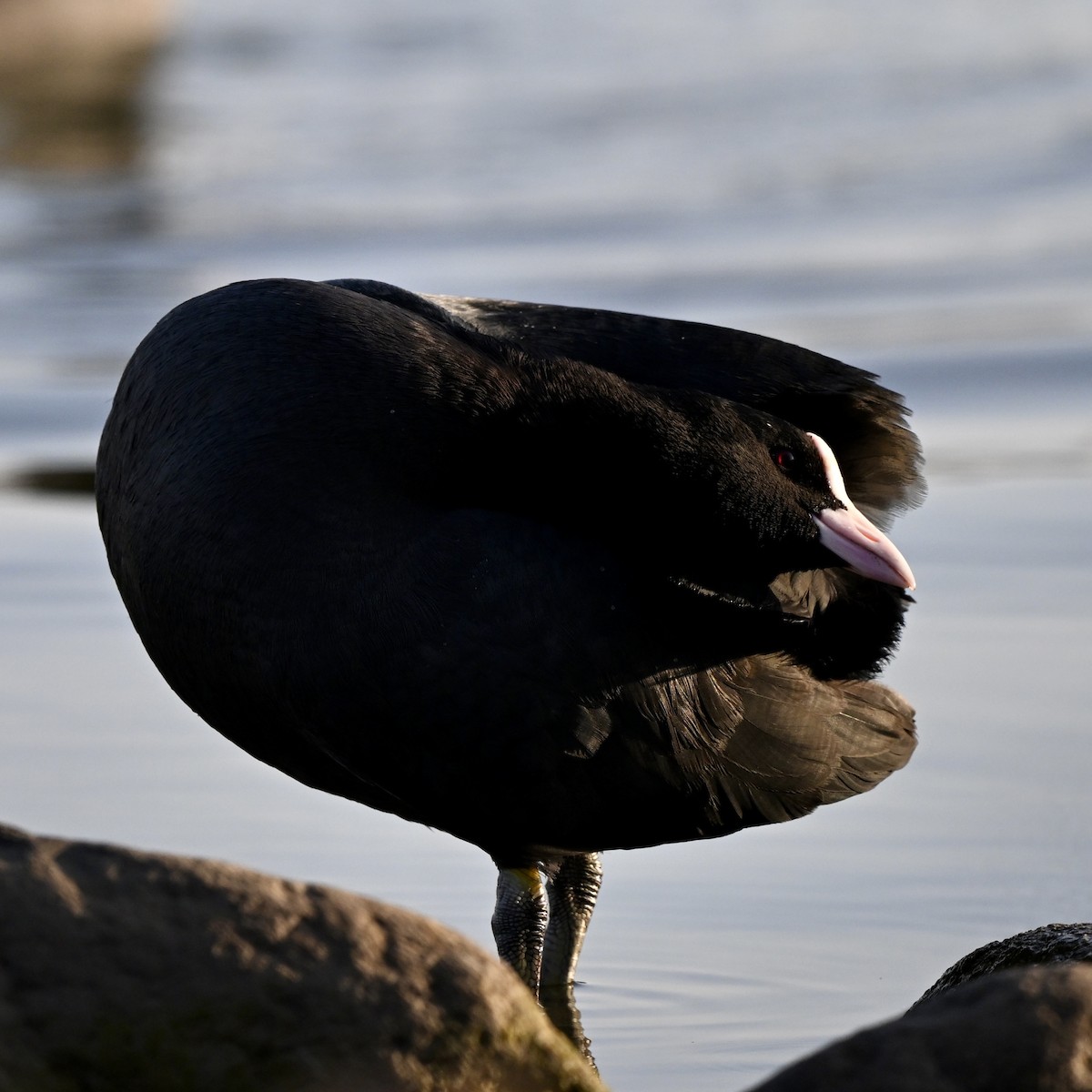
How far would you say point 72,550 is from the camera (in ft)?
22.2

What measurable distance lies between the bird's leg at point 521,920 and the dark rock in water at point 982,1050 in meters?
1.56

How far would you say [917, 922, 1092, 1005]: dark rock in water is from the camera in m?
3.70

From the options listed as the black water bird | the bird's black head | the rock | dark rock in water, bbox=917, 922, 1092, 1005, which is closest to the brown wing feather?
the black water bird

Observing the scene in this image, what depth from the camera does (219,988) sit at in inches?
104

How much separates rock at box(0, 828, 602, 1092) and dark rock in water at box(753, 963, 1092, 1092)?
405 mm

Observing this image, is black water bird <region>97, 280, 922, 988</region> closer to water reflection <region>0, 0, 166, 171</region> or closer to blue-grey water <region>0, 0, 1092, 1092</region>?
blue-grey water <region>0, 0, 1092, 1092</region>

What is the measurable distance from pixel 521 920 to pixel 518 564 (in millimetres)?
868

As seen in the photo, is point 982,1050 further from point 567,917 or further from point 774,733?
point 567,917

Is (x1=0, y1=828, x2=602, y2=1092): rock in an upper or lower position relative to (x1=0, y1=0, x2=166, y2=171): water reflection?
lower

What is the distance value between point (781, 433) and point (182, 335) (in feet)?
3.67

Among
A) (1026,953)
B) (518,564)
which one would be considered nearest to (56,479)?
(518,564)

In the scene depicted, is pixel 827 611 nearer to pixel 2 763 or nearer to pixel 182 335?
pixel 182 335

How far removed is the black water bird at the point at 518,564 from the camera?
3629 millimetres

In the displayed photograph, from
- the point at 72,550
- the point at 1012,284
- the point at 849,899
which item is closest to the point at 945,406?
the point at 1012,284
